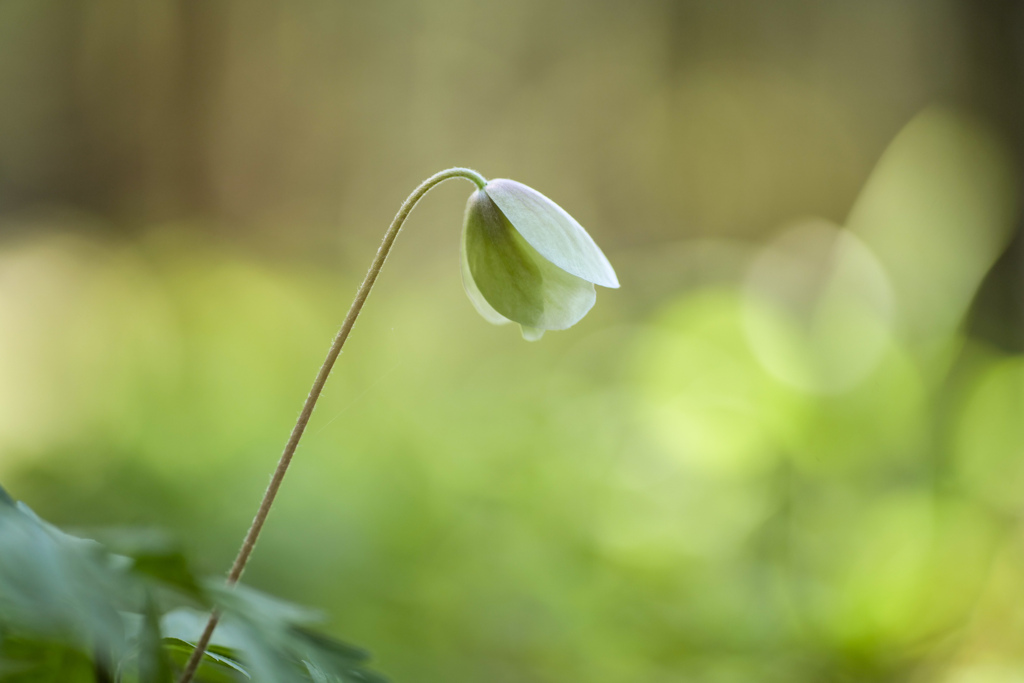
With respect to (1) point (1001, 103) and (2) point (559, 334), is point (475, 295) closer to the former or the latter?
(2) point (559, 334)

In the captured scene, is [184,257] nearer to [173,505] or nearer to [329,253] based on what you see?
[329,253]

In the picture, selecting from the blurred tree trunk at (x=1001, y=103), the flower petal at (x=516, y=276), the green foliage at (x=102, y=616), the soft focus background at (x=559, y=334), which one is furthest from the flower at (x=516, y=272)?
the blurred tree trunk at (x=1001, y=103)

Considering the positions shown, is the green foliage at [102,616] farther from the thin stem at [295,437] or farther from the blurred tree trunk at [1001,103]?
the blurred tree trunk at [1001,103]

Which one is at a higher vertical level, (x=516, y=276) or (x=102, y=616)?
(x=516, y=276)

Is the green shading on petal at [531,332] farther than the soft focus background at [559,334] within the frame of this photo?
No

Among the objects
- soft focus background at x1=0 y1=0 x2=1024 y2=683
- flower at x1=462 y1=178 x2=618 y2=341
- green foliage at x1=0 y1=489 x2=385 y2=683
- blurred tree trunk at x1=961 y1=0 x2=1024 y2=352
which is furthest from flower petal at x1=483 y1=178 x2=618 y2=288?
blurred tree trunk at x1=961 y1=0 x2=1024 y2=352

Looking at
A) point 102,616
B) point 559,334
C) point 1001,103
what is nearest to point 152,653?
point 102,616

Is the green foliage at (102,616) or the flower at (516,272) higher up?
the flower at (516,272)
